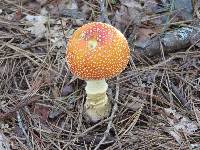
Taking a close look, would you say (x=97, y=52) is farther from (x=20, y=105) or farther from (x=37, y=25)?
(x=37, y=25)

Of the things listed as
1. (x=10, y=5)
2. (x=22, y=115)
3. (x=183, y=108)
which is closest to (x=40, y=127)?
(x=22, y=115)

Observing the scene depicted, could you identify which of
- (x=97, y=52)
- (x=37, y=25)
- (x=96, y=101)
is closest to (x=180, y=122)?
(x=96, y=101)

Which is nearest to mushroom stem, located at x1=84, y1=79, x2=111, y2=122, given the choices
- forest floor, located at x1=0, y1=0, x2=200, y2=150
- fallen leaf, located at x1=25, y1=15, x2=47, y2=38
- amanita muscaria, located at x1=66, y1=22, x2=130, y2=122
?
forest floor, located at x1=0, y1=0, x2=200, y2=150

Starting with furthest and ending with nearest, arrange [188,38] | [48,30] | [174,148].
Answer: [48,30] < [188,38] < [174,148]

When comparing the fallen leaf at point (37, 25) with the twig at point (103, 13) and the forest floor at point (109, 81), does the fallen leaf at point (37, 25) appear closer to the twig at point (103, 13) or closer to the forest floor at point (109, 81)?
the forest floor at point (109, 81)

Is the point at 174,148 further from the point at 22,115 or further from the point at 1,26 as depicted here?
the point at 1,26

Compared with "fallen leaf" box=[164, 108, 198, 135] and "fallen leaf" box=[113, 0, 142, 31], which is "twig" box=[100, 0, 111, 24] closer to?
"fallen leaf" box=[113, 0, 142, 31]

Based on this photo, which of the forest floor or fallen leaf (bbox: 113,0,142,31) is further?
fallen leaf (bbox: 113,0,142,31)
